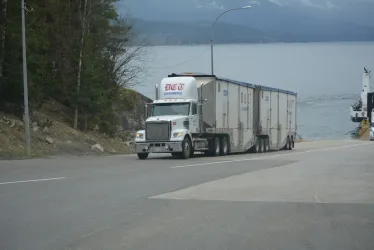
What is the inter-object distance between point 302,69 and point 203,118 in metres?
58.7

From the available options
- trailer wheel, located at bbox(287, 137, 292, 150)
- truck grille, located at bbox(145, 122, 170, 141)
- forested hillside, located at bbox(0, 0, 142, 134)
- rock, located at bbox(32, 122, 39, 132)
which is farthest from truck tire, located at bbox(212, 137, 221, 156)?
trailer wheel, located at bbox(287, 137, 292, 150)

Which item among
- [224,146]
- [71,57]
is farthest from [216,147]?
[71,57]

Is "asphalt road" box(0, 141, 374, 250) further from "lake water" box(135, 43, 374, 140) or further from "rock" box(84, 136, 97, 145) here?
"lake water" box(135, 43, 374, 140)

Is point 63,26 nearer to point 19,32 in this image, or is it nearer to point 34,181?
point 19,32

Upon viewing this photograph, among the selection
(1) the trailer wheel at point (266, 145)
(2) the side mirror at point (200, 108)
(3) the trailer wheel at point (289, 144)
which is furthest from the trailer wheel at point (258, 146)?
(2) the side mirror at point (200, 108)

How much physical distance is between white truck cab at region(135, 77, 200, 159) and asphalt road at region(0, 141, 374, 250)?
371 inches

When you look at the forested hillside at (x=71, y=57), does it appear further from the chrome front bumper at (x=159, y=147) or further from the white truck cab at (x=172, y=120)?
the chrome front bumper at (x=159, y=147)

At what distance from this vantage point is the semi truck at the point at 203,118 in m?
28.3

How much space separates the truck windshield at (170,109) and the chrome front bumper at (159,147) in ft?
6.09

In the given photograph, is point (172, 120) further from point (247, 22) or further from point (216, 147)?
point (247, 22)

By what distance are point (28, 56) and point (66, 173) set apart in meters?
14.1

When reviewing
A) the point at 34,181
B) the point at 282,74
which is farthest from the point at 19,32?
the point at 282,74

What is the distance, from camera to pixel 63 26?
37656mm

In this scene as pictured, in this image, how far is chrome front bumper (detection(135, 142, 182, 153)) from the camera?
2806cm
